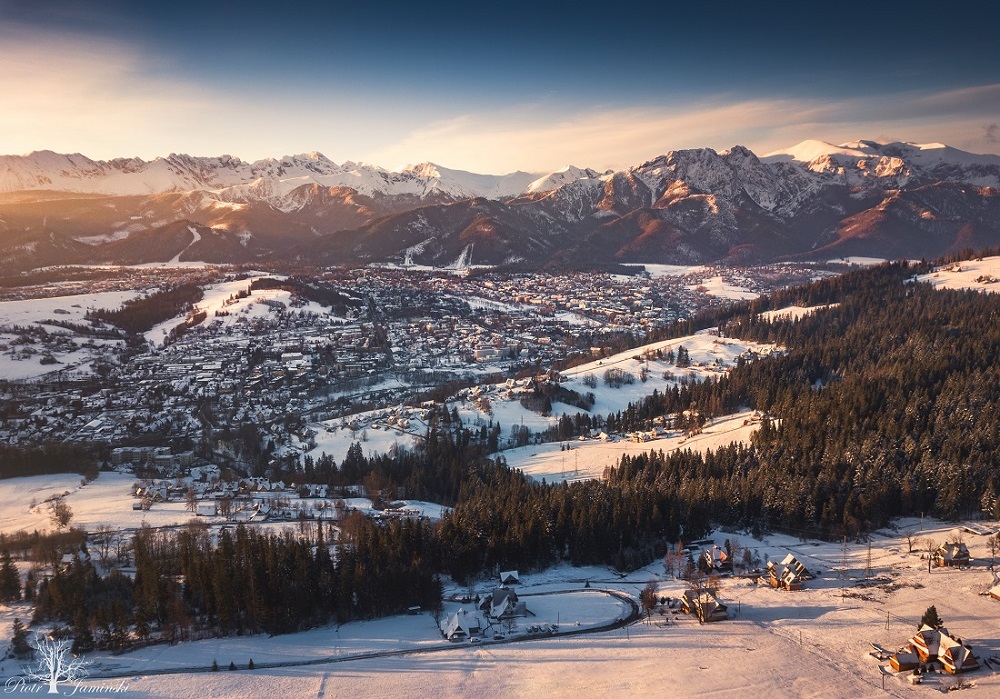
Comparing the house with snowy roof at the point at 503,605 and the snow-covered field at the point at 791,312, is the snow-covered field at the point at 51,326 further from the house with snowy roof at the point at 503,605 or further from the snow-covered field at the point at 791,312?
the snow-covered field at the point at 791,312

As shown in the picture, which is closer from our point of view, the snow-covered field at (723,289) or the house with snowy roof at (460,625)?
the house with snowy roof at (460,625)

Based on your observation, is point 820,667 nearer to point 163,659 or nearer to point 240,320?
point 163,659

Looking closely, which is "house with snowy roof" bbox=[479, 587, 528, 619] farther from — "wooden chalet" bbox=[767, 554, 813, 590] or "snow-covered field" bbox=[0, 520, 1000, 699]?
"wooden chalet" bbox=[767, 554, 813, 590]

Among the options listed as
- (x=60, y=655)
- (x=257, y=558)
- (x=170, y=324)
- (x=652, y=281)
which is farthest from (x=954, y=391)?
(x=652, y=281)

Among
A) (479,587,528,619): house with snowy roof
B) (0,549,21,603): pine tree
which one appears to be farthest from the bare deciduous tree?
(479,587,528,619): house with snowy roof

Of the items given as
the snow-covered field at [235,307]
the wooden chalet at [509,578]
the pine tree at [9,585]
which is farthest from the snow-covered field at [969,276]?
the pine tree at [9,585]

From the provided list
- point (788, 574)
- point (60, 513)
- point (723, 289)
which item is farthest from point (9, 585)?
point (723, 289)

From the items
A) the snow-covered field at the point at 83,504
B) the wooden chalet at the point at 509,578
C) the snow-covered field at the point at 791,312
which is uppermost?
the snow-covered field at the point at 791,312

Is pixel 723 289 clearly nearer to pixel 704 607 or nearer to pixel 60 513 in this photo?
pixel 704 607
